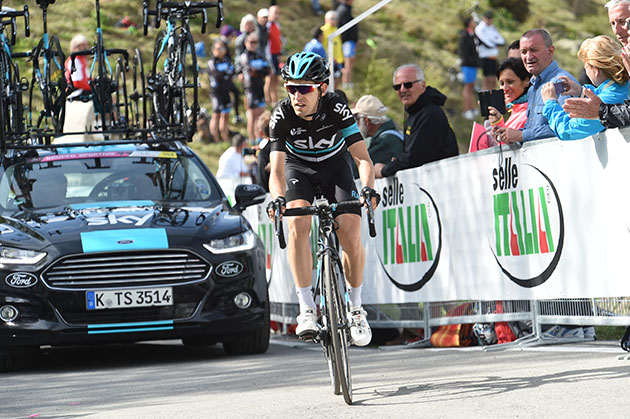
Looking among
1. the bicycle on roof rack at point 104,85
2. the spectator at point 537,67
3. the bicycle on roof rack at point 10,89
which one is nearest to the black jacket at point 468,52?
the bicycle on roof rack at point 104,85

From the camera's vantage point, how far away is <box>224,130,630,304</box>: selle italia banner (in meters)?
8.88

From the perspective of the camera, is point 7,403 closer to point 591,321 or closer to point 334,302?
point 334,302

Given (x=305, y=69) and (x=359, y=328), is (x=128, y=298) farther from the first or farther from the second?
(x=305, y=69)

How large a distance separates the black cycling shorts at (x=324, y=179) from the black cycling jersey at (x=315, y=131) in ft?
0.18

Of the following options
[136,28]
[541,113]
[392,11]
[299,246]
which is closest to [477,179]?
[541,113]

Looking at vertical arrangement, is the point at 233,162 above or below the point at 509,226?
above

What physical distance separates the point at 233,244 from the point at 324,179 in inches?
94.8

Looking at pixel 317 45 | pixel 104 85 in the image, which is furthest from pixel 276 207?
pixel 317 45

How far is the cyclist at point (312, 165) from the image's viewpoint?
26.7 ft

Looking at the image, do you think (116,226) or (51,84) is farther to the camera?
(51,84)

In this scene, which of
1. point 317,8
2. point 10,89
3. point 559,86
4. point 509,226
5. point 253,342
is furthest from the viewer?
point 317,8

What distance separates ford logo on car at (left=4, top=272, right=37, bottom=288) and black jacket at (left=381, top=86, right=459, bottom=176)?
3.44m

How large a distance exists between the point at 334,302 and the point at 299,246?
0.67 metres

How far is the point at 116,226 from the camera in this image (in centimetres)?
1063
